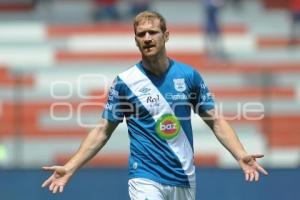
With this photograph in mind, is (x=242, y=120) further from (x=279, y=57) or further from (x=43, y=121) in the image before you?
(x=279, y=57)

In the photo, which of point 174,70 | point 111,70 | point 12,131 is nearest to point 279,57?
point 111,70

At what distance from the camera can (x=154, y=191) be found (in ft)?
18.1

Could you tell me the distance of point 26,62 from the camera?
49.9 feet

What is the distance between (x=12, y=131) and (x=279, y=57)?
19.8 ft

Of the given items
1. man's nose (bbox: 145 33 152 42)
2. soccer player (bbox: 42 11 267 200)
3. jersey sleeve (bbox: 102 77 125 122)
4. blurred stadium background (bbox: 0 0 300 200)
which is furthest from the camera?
blurred stadium background (bbox: 0 0 300 200)

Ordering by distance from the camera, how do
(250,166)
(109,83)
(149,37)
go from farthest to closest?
(109,83), (250,166), (149,37)

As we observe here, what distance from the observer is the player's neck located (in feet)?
18.4

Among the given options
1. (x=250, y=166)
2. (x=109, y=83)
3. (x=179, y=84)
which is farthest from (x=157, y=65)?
(x=109, y=83)

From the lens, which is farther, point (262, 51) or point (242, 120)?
point (262, 51)

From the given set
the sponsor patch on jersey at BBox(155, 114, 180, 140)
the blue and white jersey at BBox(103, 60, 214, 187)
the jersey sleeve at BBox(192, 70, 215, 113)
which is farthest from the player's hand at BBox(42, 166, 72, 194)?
the jersey sleeve at BBox(192, 70, 215, 113)

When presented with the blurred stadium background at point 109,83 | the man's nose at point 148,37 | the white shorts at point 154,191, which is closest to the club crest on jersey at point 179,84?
the man's nose at point 148,37

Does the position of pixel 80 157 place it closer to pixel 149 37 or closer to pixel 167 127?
pixel 167 127

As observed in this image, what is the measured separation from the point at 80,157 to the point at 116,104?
1.29 ft

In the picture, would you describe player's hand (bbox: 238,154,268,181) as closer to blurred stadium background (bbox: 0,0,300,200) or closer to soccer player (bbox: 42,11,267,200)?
soccer player (bbox: 42,11,267,200)
